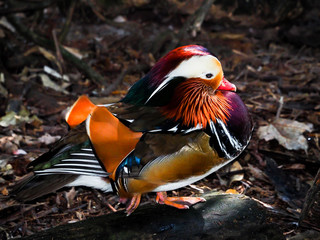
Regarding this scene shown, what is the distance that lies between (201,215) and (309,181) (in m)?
1.10

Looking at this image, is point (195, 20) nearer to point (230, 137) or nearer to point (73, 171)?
point (230, 137)

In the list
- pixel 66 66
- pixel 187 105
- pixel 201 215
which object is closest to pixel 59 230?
pixel 201 215

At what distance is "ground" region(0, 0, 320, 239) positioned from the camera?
8.82 feet

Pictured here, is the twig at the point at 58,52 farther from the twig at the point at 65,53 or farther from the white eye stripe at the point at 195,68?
the white eye stripe at the point at 195,68

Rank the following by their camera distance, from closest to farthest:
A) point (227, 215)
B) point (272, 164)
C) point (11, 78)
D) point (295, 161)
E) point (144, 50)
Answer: point (227, 215), point (272, 164), point (295, 161), point (11, 78), point (144, 50)

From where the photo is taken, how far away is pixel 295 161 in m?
3.01

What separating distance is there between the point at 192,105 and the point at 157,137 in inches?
9.4

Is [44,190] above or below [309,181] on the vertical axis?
above

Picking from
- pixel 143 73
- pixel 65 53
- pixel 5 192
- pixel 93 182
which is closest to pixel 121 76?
pixel 143 73

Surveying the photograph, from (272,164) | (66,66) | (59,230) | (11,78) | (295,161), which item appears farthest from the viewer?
(66,66)

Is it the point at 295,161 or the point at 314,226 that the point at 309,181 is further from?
the point at 314,226

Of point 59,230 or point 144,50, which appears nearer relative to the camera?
point 59,230

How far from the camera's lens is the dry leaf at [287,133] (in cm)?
308

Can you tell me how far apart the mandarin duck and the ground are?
55 cm
